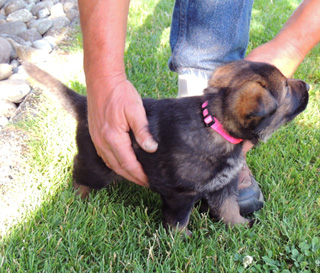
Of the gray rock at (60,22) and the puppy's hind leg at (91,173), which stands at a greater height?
the puppy's hind leg at (91,173)

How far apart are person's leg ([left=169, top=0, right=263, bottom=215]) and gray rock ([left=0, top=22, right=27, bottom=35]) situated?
282 cm

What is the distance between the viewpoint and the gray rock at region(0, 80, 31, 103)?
3.43m

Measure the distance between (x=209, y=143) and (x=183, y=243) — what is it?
0.59m

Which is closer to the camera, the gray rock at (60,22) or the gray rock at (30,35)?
the gray rock at (30,35)

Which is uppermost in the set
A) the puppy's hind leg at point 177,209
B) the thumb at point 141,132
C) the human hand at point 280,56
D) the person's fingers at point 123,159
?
the human hand at point 280,56

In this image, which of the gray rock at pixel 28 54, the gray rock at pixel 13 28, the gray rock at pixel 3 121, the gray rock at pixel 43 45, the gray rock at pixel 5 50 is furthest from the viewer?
the gray rock at pixel 13 28

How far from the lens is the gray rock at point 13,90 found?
343 cm

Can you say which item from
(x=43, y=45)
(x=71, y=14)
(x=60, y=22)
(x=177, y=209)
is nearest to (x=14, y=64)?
(x=43, y=45)

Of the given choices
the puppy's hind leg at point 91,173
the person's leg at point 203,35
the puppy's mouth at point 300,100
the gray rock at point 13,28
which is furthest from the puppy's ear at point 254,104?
the gray rock at point 13,28

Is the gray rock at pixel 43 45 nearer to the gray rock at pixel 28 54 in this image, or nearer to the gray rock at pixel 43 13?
the gray rock at pixel 28 54

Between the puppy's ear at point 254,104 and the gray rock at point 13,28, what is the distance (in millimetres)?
3742

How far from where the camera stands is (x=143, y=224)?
2.34 meters

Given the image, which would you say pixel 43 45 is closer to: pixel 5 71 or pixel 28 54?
pixel 28 54

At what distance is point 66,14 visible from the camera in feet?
18.2
